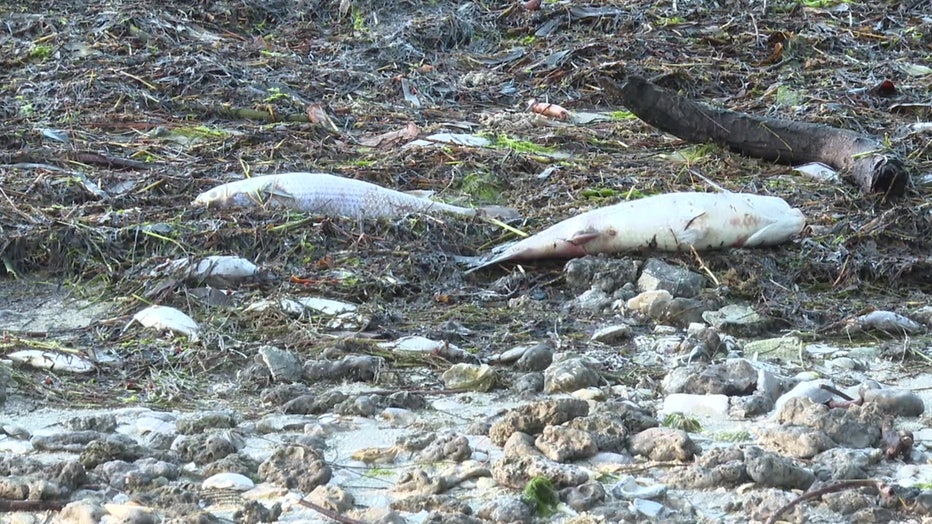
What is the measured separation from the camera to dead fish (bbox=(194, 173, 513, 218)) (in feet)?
19.1

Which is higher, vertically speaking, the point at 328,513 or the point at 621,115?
the point at 328,513

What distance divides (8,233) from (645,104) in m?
3.79

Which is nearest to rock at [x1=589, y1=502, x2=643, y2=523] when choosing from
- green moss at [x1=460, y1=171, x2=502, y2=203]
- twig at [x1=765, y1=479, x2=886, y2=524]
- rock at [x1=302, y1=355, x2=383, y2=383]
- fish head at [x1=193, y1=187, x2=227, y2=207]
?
twig at [x1=765, y1=479, x2=886, y2=524]

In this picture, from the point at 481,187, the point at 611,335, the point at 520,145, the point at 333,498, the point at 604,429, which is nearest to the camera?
the point at 333,498

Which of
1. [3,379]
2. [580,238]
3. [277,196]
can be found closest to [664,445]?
[3,379]

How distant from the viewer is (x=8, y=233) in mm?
5488

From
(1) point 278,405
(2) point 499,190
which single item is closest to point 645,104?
(2) point 499,190

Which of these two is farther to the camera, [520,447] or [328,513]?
[520,447]

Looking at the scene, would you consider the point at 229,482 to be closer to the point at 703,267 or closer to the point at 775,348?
the point at 775,348

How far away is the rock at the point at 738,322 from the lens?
14.8 feet

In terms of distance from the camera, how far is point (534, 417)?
3.25 m

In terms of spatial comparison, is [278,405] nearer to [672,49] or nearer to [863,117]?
[863,117]

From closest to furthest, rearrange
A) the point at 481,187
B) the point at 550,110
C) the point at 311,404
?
the point at 311,404 < the point at 481,187 < the point at 550,110

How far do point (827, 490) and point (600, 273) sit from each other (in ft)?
7.32
